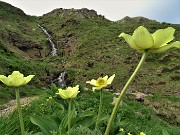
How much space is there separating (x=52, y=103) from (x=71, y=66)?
96.6 ft

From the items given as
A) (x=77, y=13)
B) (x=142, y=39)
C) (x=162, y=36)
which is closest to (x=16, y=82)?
(x=142, y=39)

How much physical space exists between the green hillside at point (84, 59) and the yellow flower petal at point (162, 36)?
16.3 meters

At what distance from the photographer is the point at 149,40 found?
7.30ft

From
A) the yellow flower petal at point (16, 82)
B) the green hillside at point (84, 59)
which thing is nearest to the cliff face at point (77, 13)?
the green hillside at point (84, 59)

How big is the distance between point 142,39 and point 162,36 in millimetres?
139

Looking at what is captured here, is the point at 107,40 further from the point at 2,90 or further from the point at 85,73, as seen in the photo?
the point at 2,90

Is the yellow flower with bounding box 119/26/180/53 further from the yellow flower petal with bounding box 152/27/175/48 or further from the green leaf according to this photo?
the green leaf

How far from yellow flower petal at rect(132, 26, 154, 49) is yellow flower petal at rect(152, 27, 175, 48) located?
0.19 feet

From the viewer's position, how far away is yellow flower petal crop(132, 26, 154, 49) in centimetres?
222

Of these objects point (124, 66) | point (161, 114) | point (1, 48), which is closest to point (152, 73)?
point (124, 66)

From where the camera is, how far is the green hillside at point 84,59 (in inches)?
1090

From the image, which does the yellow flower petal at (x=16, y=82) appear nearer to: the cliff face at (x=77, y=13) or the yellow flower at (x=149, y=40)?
the yellow flower at (x=149, y=40)

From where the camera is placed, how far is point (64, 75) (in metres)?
34.2

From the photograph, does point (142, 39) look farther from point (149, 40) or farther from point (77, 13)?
point (77, 13)
